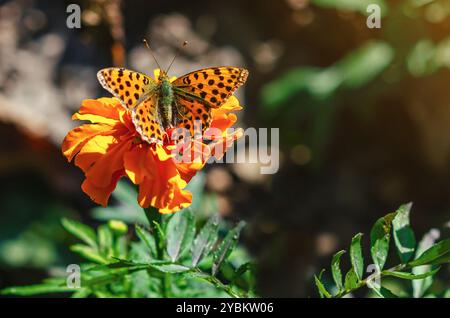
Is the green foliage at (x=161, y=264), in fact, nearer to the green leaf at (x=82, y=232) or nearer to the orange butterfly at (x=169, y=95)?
the green leaf at (x=82, y=232)

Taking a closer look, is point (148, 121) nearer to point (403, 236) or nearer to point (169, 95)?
point (169, 95)

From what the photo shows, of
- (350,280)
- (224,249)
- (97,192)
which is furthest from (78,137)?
(350,280)

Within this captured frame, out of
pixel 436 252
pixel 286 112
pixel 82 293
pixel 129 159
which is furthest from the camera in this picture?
pixel 286 112

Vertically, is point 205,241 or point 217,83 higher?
point 217,83

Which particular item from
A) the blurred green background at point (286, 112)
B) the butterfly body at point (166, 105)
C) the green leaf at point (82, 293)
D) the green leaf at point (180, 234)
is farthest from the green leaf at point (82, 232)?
the blurred green background at point (286, 112)

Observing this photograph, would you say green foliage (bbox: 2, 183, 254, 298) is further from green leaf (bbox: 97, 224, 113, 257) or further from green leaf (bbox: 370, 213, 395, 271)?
green leaf (bbox: 370, 213, 395, 271)

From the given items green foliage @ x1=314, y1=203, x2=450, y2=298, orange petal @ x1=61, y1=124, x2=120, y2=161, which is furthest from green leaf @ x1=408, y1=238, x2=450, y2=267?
orange petal @ x1=61, y1=124, x2=120, y2=161

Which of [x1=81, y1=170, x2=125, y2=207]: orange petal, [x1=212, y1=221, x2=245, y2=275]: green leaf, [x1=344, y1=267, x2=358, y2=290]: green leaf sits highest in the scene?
[x1=81, y1=170, x2=125, y2=207]: orange petal
